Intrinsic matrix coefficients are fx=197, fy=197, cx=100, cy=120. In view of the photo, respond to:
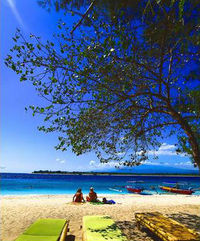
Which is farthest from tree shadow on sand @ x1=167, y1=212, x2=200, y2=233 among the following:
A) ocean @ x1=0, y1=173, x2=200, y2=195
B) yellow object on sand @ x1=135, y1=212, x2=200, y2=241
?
ocean @ x1=0, y1=173, x2=200, y2=195

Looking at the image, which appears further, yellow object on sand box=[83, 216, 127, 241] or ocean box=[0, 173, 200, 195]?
ocean box=[0, 173, 200, 195]

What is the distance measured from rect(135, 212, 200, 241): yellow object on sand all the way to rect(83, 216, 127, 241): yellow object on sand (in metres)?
1.30

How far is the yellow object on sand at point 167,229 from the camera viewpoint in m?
5.93

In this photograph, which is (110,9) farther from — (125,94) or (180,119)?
(180,119)

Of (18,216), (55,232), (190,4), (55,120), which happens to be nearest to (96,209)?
(18,216)

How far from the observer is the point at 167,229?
6.70 meters

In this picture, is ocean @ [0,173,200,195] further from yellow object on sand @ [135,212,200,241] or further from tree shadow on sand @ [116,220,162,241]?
yellow object on sand @ [135,212,200,241]

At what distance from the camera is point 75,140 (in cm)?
884

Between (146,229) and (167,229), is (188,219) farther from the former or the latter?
(167,229)

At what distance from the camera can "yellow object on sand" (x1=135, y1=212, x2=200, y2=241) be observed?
5.93 meters

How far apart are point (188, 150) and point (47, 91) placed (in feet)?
46.3

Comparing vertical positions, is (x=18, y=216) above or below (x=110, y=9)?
below

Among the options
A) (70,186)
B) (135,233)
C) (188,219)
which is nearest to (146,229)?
(135,233)

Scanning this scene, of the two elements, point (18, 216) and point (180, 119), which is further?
point (18, 216)
